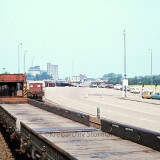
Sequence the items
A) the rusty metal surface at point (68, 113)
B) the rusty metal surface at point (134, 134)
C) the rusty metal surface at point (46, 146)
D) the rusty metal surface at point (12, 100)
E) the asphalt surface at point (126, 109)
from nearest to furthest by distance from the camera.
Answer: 1. the rusty metal surface at point (46, 146)
2. the rusty metal surface at point (134, 134)
3. the rusty metal surface at point (68, 113)
4. the rusty metal surface at point (12, 100)
5. the asphalt surface at point (126, 109)

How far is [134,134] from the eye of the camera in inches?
408

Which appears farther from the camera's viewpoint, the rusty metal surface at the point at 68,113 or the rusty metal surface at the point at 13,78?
the rusty metal surface at the point at 13,78

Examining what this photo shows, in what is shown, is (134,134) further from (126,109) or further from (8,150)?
(126,109)

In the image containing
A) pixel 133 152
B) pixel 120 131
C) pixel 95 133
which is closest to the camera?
pixel 133 152

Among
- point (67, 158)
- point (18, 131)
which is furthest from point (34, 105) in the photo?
point (67, 158)

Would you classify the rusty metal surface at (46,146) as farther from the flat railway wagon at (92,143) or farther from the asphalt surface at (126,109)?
the asphalt surface at (126,109)

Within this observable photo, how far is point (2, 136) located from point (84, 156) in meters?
12.8

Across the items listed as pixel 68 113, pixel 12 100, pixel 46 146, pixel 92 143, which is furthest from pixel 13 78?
pixel 46 146

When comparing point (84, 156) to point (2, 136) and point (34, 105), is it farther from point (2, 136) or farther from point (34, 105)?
point (34, 105)

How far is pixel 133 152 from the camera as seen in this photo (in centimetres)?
862

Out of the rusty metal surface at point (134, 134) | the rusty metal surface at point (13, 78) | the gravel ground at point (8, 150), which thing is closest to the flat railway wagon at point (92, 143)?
the rusty metal surface at point (134, 134)

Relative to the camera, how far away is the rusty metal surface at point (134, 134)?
9170 millimetres

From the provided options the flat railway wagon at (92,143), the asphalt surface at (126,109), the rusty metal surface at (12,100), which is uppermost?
the rusty metal surface at (12,100)

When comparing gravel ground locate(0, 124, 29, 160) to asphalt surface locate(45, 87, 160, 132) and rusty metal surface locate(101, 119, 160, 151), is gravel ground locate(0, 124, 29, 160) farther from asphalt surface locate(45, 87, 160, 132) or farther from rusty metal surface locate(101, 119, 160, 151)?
asphalt surface locate(45, 87, 160, 132)
